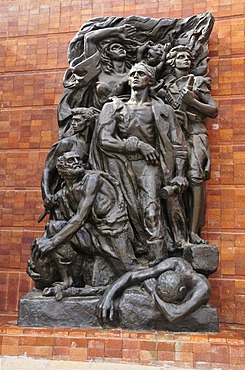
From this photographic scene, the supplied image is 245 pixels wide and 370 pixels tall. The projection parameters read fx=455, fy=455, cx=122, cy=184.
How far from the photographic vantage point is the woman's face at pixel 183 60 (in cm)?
392

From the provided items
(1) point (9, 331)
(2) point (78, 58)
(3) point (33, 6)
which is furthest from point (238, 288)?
(3) point (33, 6)

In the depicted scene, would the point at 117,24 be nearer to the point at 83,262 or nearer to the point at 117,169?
the point at 117,169

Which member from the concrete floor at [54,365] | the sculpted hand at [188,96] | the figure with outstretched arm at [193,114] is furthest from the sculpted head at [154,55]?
the concrete floor at [54,365]

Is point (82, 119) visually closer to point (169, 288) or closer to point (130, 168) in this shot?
point (130, 168)

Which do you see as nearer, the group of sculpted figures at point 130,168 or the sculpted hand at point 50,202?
the group of sculpted figures at point 130,168

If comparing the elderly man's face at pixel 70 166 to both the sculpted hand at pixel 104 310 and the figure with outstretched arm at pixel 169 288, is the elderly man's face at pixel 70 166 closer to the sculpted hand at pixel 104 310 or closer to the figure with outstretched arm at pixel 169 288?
the figure with outstretched arm at pixel 169 288

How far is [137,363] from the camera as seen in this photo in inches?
116

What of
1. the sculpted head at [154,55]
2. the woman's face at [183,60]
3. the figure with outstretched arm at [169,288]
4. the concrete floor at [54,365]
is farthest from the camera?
the sculpted head at [154,55]

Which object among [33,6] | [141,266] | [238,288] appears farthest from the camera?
[33,6]

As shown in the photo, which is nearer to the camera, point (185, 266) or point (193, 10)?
point (185, 266)

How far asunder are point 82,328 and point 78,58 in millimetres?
2317

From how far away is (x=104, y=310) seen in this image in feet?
A: 10.4

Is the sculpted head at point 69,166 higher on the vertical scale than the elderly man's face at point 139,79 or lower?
lower

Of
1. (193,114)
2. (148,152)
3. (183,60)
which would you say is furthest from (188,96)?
(148,152)
